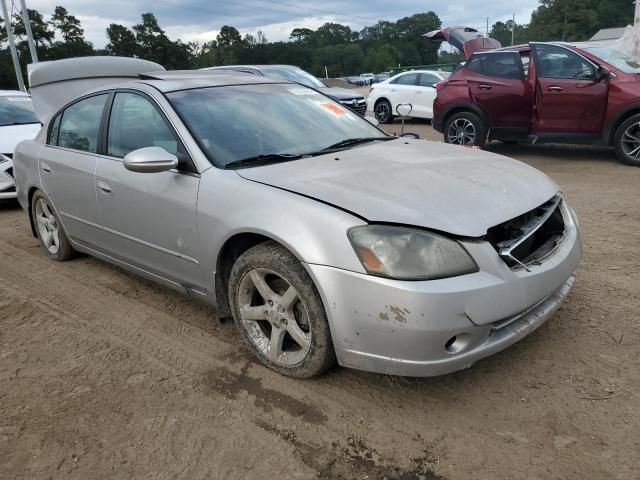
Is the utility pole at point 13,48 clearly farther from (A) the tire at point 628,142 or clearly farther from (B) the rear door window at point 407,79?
(A) the tire at point 628,142

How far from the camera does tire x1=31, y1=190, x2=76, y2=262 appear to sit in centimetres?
448

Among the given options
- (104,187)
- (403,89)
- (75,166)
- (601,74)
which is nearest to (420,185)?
(104,187)

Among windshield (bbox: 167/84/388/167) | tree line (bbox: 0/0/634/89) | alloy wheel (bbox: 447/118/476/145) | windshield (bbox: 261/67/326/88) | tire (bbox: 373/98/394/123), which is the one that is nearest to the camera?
windshield (bbox: 167/84/388/167)

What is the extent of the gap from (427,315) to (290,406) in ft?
2.78

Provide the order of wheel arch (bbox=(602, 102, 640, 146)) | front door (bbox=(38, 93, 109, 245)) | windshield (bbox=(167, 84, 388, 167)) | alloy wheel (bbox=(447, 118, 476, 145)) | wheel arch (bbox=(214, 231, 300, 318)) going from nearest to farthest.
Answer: wheel arch (bbox=(214, 231, 300, 318)) < windshield (bbox=(167, 84, 388, 167)) < front door (bbox=(38, 93, 109, 245)) < wheel arch (bbox=(602, 102, 640, 146)) < alloy wheel (bbox=(447, 118, 476, 145))

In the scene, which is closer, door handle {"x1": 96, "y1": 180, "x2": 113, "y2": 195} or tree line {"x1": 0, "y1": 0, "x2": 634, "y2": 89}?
door handle {"x1": 96, "y1": 180, "x2": 113, "y2": 195}

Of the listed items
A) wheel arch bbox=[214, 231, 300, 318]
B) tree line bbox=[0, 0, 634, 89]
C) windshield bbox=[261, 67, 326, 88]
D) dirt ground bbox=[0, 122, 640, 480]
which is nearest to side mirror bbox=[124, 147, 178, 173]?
wheel arch bbox=[214, 231, 300, 318]

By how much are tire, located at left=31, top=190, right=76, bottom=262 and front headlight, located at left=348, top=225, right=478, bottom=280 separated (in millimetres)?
3155

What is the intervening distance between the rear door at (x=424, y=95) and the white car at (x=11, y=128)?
853 centimetres

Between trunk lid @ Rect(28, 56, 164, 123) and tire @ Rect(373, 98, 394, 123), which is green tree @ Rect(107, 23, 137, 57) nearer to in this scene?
tire @ Rect(373, 98, 394, 123)

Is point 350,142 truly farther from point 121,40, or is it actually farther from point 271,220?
point 121,40

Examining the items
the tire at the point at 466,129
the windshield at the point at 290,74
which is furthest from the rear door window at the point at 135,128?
the windshield at the point at 290,74

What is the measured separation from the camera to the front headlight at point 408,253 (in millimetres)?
2237

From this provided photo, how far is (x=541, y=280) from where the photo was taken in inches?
97.2
